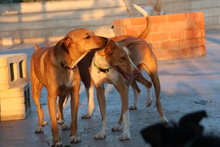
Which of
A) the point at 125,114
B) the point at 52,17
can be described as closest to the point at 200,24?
the point at 125,114

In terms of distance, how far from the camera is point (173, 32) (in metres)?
13.0

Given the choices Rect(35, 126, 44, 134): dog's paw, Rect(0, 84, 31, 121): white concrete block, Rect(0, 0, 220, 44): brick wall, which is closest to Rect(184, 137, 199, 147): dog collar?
Rect(35, 126, 44, 134): dog's paw

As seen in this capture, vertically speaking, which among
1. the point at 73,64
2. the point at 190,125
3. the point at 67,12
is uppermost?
the point at 190,125

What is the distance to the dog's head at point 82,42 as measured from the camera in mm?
5348

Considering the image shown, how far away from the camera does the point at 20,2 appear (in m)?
25.3

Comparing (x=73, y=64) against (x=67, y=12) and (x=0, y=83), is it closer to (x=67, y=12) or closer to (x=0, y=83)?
(x=0, y=83)

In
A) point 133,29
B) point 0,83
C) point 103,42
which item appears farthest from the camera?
point 133,29

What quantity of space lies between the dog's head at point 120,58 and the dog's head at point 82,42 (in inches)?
6.8

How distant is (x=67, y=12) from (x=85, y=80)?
61.1 ft

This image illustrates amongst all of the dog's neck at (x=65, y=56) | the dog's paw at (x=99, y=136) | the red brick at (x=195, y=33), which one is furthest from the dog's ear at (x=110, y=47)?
the red brick at (x=195, y=33)

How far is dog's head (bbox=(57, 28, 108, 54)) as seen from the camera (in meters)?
5.35

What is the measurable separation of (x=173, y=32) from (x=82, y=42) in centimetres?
794

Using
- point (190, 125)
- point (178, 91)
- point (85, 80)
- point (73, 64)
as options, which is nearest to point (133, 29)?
point (178, 91)

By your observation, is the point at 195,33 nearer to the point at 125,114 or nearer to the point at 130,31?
the point at 130,31
